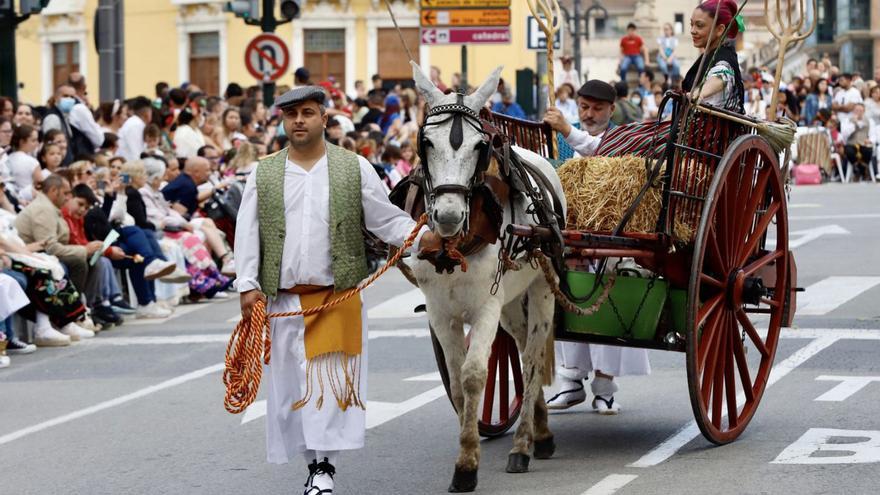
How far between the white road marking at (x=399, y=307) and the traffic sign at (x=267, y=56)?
7.16 m

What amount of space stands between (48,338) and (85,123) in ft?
18.4

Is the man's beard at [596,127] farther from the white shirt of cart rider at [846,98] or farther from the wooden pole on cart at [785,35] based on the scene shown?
the white shirt of cart rider at [846,98]

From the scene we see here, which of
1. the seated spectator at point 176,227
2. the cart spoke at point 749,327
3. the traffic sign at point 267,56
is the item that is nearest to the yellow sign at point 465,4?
the traffic sign at point 267,56

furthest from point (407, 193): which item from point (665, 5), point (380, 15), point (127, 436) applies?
point (665, 5)

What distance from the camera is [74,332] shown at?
50.0 ft

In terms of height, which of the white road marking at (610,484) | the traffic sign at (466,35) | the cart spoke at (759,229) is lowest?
the white road marking at (610,484)

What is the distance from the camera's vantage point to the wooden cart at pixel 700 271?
8797mm

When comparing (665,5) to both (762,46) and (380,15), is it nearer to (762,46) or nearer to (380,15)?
(762,46)

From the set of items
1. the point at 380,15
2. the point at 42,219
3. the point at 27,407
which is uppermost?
the point at 380,15

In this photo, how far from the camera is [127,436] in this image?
10.3 m

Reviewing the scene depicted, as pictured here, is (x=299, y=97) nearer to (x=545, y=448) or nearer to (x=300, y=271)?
(x=300, y=271)

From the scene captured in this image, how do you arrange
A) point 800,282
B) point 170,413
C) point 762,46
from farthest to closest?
point 762,46 → point 800,282 → point 170,413

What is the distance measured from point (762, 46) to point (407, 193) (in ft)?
257

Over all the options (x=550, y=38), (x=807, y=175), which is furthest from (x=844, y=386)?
(x=807, y=175)
